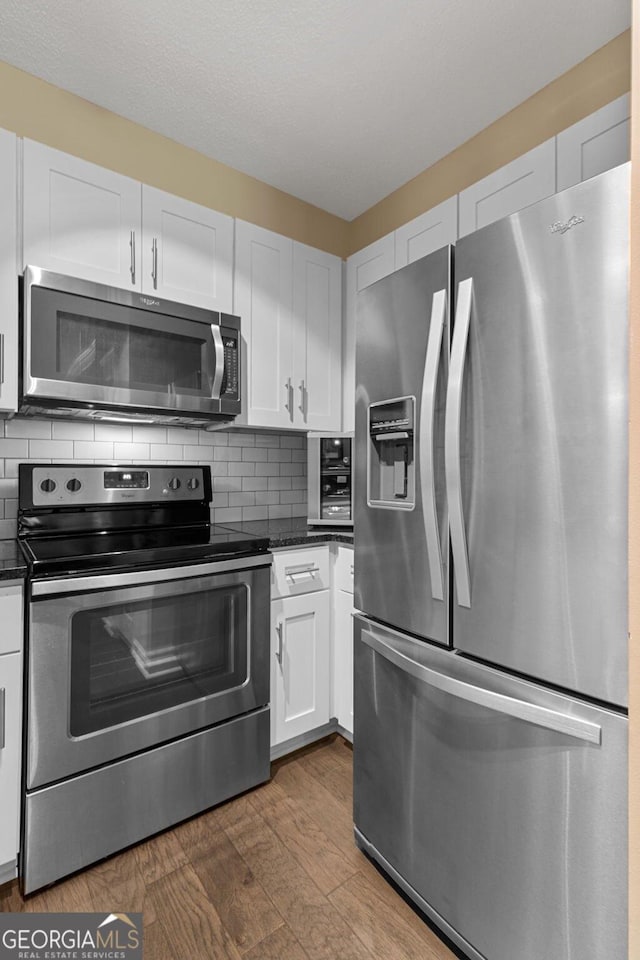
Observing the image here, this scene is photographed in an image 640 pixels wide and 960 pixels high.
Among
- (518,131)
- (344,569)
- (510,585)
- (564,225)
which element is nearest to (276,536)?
(344,569)

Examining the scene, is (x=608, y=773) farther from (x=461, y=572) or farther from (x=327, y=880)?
(x=327, y=880)

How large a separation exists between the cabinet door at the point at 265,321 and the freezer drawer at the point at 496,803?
1206 millimetres

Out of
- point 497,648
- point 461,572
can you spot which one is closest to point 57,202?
point 461,572

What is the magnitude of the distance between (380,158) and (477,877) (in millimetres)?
2616

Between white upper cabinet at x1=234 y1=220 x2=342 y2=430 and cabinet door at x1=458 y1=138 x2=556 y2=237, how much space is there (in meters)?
0.76

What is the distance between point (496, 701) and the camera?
1112 mm

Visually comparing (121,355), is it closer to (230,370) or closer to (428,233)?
(230,370)

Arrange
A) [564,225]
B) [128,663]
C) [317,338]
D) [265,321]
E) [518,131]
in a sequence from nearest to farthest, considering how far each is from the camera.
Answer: [564,225], [128,663], [518,131], [265,321], [317,338]

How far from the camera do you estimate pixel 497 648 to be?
3.72 feet

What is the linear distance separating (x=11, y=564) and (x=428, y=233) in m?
2.06

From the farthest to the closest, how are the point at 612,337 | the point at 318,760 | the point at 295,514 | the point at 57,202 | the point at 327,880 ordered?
the point at 295,514
the point at 318,760
the point at 57,202
the point at 327,880
the point at 612,337

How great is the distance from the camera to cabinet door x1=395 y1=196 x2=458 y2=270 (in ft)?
6.92

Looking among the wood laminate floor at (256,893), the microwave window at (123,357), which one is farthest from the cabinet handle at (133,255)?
the wood laminate floor at (256,893)

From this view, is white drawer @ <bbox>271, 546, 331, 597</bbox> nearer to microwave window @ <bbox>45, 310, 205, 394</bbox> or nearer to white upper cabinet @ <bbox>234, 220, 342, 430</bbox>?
white upper cabinet @ <bbox>234, 220, 342, 430</bbox>
